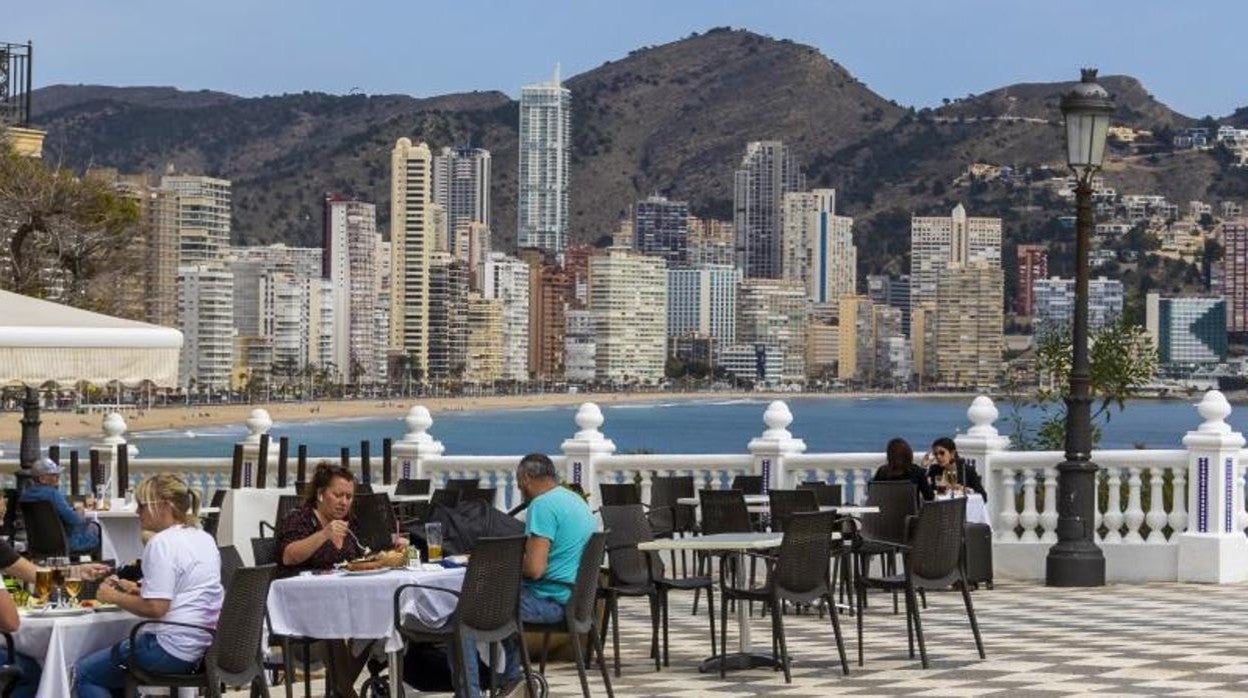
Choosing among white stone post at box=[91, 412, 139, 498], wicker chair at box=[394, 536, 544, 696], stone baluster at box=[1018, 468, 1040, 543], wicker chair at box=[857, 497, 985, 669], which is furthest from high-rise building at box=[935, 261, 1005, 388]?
wicker chair at box=[394, 536, 544, 696]

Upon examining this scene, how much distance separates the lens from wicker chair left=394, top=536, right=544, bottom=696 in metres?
9.45

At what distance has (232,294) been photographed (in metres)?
185

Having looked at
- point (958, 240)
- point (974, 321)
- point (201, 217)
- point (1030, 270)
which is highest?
point (201, 217)

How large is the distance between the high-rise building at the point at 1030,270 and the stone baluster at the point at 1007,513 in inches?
6478

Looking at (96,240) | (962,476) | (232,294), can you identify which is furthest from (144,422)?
(962,476)

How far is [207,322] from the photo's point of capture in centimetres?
18238

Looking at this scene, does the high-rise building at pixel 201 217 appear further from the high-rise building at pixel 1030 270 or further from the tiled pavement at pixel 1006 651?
the tiled pavement at pixel 1006 651

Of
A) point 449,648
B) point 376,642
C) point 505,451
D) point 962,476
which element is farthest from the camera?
point 505,451

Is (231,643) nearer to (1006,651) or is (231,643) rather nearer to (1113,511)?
(1006,651)

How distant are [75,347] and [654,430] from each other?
136 m

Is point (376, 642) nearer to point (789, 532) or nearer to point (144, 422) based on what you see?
point (789, 532)

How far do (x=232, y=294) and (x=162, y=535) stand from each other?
17825cm

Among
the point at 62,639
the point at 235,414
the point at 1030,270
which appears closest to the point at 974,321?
the point at 1030,270

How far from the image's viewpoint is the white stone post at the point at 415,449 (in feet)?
65.5
